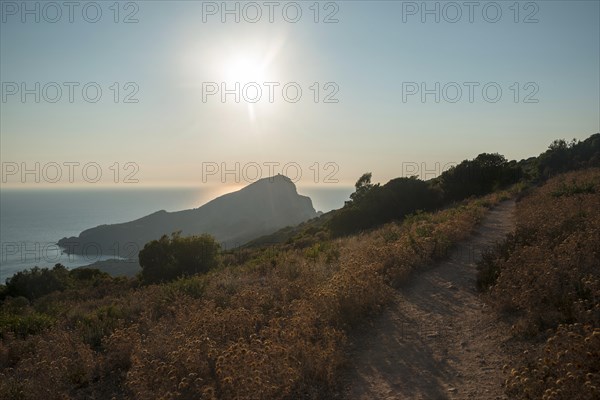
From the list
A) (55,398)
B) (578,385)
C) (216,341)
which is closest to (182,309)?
(216,341)

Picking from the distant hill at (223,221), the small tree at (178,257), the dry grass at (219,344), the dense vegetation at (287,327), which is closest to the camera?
the dense vegetation at (287,327)

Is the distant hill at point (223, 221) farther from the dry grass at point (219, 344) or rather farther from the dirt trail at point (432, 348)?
the dirt trail at point (432, 348)

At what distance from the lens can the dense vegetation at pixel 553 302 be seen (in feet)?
13.1

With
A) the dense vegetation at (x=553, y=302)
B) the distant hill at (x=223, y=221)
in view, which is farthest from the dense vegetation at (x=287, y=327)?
the distant hill at (x=223, y=221)

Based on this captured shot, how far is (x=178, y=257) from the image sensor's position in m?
24.5

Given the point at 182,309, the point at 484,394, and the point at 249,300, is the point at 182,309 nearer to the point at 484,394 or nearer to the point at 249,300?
the point at 249,300

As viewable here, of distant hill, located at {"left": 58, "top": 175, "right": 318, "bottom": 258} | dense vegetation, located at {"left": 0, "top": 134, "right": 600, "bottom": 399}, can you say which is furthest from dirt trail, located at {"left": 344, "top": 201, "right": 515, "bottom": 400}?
distant hill, located at {"left": 58, "top": 175, "right": 318, "bottom": 258}

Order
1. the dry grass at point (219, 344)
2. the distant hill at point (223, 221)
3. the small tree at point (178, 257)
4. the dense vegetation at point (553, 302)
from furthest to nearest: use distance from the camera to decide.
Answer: the distant hill at point (223, 221) → the small tree at point (178, 257) → the dry grass at point (219, 344) → the dense vegetation at point (553, 302)

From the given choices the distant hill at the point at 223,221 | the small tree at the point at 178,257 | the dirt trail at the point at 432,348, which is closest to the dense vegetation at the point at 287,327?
the dirt trail at the point at 432,348

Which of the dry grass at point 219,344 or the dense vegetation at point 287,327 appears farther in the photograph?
the dry grass at point 219,344

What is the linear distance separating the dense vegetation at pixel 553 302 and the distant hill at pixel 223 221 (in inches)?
3378

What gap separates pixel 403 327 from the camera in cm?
668

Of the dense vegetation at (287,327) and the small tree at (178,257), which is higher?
the dense vegetation at (287,327)

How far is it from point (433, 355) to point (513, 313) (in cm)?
182
